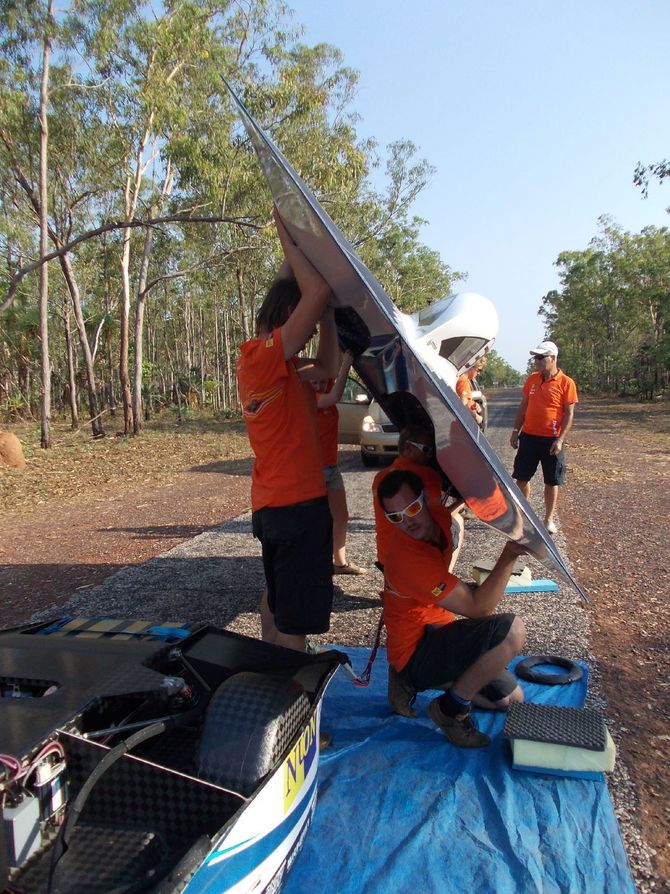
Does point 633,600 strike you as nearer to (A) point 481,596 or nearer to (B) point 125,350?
(A) point 481,596

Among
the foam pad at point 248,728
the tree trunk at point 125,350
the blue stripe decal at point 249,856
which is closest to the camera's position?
the blue stripe decal at point 249,856

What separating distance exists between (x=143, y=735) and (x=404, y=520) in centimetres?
133

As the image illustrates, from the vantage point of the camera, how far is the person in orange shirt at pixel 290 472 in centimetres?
277

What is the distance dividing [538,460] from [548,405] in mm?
600

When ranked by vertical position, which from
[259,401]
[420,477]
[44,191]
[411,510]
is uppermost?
[44,191]

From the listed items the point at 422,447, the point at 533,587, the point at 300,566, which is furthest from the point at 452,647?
the point at 533,587

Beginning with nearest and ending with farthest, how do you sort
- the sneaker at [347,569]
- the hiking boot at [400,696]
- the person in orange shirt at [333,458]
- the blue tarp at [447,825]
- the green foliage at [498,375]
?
the blue tarp at [447,825] < the hiking boot at [400,696] < the person in orange shirt at [333,458] < the sneaker at [347,569] < the green foliage at [498,375]

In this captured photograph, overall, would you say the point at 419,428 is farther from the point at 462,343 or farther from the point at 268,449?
the point at 268,449

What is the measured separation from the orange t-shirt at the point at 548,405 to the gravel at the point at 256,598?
1178 millimetres

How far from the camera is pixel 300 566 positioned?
2832 mm

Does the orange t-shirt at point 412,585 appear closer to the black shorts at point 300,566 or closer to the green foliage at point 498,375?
the black shorts at point 300,566

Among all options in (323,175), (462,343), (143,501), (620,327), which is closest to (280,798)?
(462,343)

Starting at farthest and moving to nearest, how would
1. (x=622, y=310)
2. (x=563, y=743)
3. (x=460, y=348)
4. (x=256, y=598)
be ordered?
(x=622, y=310), (x=256, y=598), (x=460, y=348), (x=563, y=743)

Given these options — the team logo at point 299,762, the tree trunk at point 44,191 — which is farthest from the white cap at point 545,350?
the tree trunk at point 44,191
